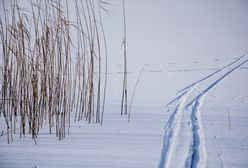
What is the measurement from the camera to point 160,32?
7.78 m

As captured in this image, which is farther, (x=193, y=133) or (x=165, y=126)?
(x=165, y=126)

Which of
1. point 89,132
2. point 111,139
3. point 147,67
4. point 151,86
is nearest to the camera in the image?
point 111,139

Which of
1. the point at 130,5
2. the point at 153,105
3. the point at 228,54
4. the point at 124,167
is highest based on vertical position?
the point at 130,5

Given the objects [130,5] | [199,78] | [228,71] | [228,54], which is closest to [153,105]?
[199,78]

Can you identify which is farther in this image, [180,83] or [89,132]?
[180,83]

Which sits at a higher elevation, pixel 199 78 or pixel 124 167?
pixel 199 78

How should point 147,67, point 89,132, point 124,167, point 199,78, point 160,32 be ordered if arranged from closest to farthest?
point 124,167
point 89,132
point 199,78
point 147,67
point 160,32

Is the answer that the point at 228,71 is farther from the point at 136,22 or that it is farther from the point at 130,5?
the point at 130,5

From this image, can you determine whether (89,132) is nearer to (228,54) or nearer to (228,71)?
(228,71)

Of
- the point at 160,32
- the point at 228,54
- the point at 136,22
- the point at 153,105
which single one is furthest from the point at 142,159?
the point at 136,22

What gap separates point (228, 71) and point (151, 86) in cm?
142

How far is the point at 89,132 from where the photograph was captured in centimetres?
149

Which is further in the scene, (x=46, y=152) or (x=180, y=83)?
(x=180, y=83)

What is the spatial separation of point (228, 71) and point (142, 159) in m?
3.03
